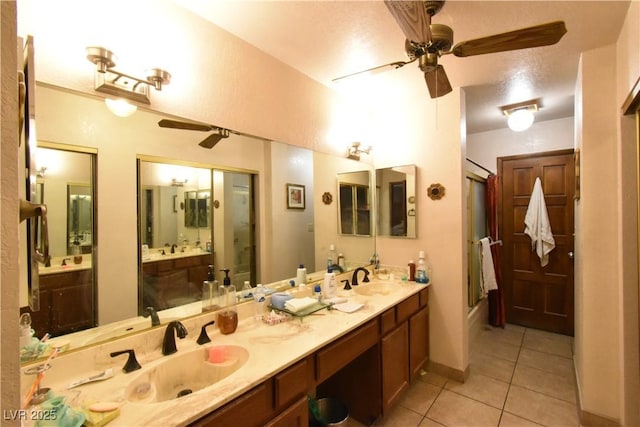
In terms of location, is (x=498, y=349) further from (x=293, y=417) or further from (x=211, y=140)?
(x=211, y=140)

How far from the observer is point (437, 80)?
1.58 meters

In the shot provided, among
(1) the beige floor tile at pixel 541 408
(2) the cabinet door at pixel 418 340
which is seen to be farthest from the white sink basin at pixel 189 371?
(1) the beige floor tile at pixel 541 408

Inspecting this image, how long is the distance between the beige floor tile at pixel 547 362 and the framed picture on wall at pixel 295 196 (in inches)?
103

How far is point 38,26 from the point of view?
3.52 feet

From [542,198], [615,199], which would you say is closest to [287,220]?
[615,199]

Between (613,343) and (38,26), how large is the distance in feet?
11.4

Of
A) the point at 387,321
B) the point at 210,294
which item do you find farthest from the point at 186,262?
the point at 387,321

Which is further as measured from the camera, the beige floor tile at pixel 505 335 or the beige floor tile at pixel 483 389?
the beige floor tile at pixel 505 335

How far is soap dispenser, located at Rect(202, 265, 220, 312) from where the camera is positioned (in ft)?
5.18

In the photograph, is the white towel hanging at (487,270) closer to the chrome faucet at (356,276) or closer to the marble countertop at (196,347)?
the chrome faucet at (356,276)

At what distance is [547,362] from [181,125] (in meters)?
3.69

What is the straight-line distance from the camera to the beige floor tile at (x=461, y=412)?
1948 millimetres

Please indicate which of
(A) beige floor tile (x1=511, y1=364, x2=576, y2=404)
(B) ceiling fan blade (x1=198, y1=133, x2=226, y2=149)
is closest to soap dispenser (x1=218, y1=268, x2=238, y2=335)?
(B) ceiling fan blade (x1=198, y1=133, x2=226, y2=149)

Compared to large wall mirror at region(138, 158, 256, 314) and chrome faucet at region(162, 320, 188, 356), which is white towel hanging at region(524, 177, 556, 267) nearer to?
large wall mirror at region(138, 158, 256, 314)
